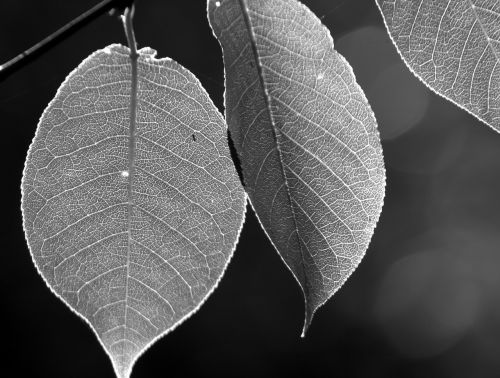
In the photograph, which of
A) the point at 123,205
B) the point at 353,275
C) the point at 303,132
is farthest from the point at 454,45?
the point at 353,275

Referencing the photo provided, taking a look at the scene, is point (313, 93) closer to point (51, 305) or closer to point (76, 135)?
point (76, 135)

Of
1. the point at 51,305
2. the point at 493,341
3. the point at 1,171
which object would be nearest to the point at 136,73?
the point at 1,171

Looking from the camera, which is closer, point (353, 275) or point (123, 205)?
point (123, 205)

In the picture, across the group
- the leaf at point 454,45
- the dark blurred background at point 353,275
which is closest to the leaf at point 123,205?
the leaf at point 454,45

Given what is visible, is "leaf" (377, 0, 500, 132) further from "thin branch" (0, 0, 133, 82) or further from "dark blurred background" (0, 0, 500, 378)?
"dark blurred background" (0, 0, 500, 378)

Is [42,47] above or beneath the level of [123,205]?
above

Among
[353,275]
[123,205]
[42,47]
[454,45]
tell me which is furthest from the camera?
[353,275]

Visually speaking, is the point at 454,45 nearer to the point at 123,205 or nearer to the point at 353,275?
the point at 123,205
